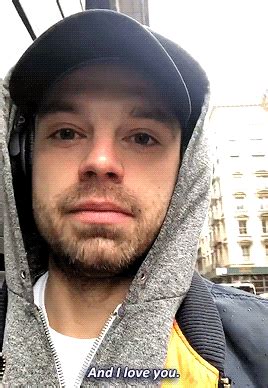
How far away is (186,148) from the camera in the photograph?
40.7 inches

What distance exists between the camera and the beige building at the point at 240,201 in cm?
2570

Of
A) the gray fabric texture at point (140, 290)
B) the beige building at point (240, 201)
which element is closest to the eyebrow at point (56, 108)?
the gray fabric texture at point (140, 290)

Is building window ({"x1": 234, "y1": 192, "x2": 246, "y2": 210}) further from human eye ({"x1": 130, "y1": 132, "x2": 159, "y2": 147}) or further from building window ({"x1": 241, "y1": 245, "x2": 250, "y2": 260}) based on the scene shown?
human eye ({"x1": 130, "y1": 132, "x2": 159, "y2": 147})

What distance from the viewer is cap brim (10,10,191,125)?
37.1 inches

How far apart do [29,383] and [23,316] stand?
14 centimetres

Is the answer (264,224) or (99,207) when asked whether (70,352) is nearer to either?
(99,207)

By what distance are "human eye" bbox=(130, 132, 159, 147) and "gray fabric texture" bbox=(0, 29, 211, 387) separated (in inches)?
3.1

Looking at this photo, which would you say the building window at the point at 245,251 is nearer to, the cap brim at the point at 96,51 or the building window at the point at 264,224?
the building window at the point at 264,224

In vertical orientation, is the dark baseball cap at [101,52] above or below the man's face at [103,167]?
above

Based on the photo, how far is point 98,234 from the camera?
2.97 ft

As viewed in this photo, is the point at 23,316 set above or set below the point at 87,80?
below

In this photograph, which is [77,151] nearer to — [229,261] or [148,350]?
[148,350]

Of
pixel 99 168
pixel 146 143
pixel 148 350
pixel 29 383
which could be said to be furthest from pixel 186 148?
pixel 29 383

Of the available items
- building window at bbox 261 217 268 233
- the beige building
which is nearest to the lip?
the beige building
